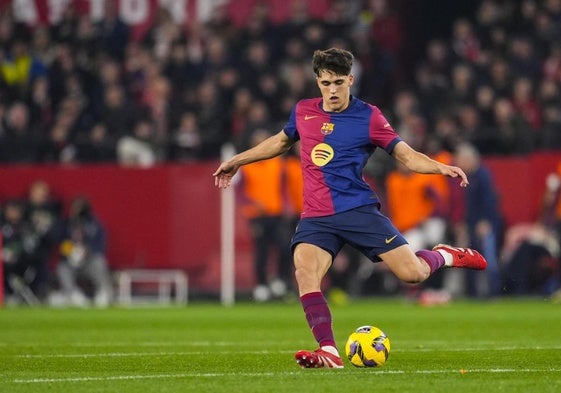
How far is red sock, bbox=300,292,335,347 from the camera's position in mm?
10047

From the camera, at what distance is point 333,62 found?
10.1 meters

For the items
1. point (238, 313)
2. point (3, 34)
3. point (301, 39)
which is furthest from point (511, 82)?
point (3, 34)

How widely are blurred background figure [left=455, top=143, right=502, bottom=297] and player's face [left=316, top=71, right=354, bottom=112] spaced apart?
10.8m

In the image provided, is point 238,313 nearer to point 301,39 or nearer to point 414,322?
point 414,322

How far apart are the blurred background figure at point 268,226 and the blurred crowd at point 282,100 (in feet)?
0.11

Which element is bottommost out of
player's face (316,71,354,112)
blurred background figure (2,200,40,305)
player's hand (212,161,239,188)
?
blurred background figure (2,200,40,305)

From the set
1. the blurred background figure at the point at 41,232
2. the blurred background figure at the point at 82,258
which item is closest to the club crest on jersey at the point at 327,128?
the blurred background figure at the point at 82,258

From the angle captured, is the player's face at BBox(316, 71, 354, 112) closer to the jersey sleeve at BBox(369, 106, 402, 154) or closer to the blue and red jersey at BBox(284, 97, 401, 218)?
the blue and red jersey at BBox(284, 97, 401, 218)

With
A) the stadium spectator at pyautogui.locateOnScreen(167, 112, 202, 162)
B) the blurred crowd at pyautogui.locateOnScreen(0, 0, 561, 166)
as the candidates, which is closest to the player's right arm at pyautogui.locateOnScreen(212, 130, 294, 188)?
the blurred crowd at pyautogui.locateOnScreen(0, 0, 561, 166)

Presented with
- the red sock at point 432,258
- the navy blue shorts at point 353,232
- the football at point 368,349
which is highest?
the navy blue shorts at point 353,232

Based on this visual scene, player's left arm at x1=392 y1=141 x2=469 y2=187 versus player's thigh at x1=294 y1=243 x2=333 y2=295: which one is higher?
player's left arm at x1=392 y1=141 x2=469 y2=187

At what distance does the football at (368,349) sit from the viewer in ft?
32.9

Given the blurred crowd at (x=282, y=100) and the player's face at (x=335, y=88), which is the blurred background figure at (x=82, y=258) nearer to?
the blurred crowd at (x=282, y=100)

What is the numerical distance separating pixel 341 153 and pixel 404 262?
2.95ft
